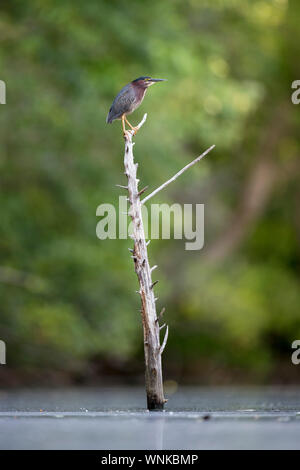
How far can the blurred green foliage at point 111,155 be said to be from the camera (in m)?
23.5

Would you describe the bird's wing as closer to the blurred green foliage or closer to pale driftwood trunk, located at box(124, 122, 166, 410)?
pale driftwood trunk, located at box(124, 122, 166, 410)

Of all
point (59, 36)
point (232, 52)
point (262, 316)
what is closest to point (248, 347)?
point (262, 316)

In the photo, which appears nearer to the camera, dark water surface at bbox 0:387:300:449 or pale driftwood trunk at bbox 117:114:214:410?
dark water surface at bbox 0:387:300:449

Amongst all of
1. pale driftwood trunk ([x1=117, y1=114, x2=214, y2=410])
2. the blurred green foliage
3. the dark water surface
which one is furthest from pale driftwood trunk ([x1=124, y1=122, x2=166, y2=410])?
the blurred green foliage

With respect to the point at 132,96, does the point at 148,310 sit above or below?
below

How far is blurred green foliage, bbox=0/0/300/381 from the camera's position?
23.5 metres

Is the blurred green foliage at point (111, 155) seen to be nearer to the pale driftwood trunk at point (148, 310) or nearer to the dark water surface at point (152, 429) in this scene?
the pale driftwood trunk at point (148, 310)

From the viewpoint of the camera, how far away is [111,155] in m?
27.7

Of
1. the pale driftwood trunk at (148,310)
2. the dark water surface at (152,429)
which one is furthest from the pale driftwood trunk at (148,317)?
the dark water surface at (152,429)

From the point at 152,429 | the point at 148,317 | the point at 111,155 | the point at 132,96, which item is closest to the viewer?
the point at 152,429

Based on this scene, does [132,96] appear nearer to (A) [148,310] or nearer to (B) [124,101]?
(B) [124,101]

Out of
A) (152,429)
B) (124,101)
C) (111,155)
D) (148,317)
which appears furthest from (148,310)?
(111,155)
